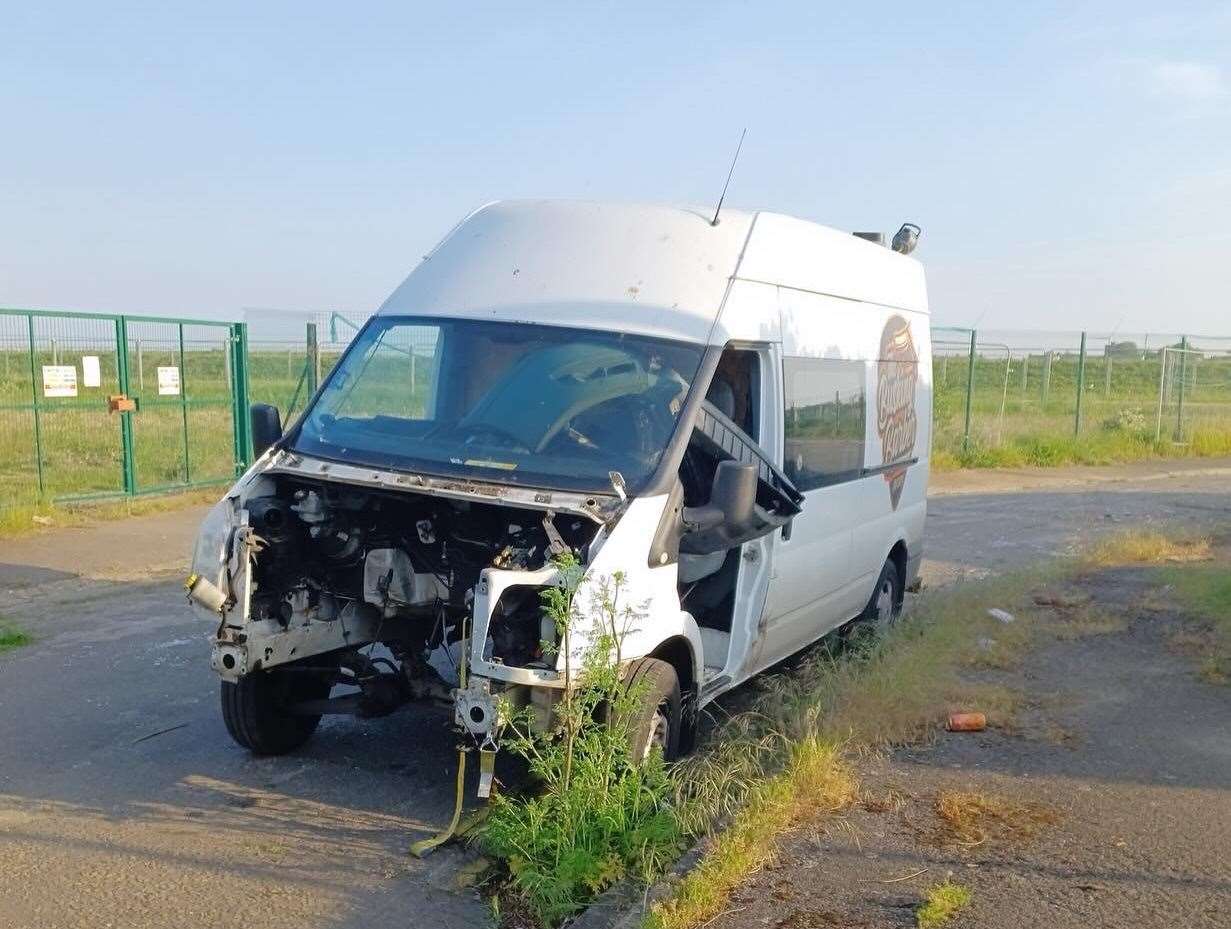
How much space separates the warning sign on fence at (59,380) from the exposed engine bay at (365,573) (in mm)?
8920

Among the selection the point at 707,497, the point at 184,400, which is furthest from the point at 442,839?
the point at 184,400

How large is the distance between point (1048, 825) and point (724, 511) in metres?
1.81

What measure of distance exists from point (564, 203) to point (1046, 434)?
18.6 meters

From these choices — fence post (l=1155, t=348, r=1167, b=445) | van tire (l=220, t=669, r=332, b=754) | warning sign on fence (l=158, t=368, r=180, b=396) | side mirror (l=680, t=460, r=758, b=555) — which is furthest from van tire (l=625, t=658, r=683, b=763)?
fence post (l=1155, t=348, r=1167, b=445)

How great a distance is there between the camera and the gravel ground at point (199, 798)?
14.8 feet

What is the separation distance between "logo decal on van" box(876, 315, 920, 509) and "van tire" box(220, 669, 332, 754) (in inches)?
158

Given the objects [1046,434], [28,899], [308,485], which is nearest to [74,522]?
[308,485]

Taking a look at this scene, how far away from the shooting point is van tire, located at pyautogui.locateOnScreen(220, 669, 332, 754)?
19.1ft

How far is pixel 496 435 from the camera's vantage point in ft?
18.8

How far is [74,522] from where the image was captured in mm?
13133

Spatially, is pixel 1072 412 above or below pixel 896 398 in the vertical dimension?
below

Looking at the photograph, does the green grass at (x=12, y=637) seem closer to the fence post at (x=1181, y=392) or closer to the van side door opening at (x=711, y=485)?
the van side door opening at (x=711, y=485)

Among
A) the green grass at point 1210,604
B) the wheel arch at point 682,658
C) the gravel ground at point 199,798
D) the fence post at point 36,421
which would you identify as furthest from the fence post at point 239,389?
the wheel arch at point 682,658

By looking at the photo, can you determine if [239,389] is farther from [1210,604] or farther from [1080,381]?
[1080,381]
